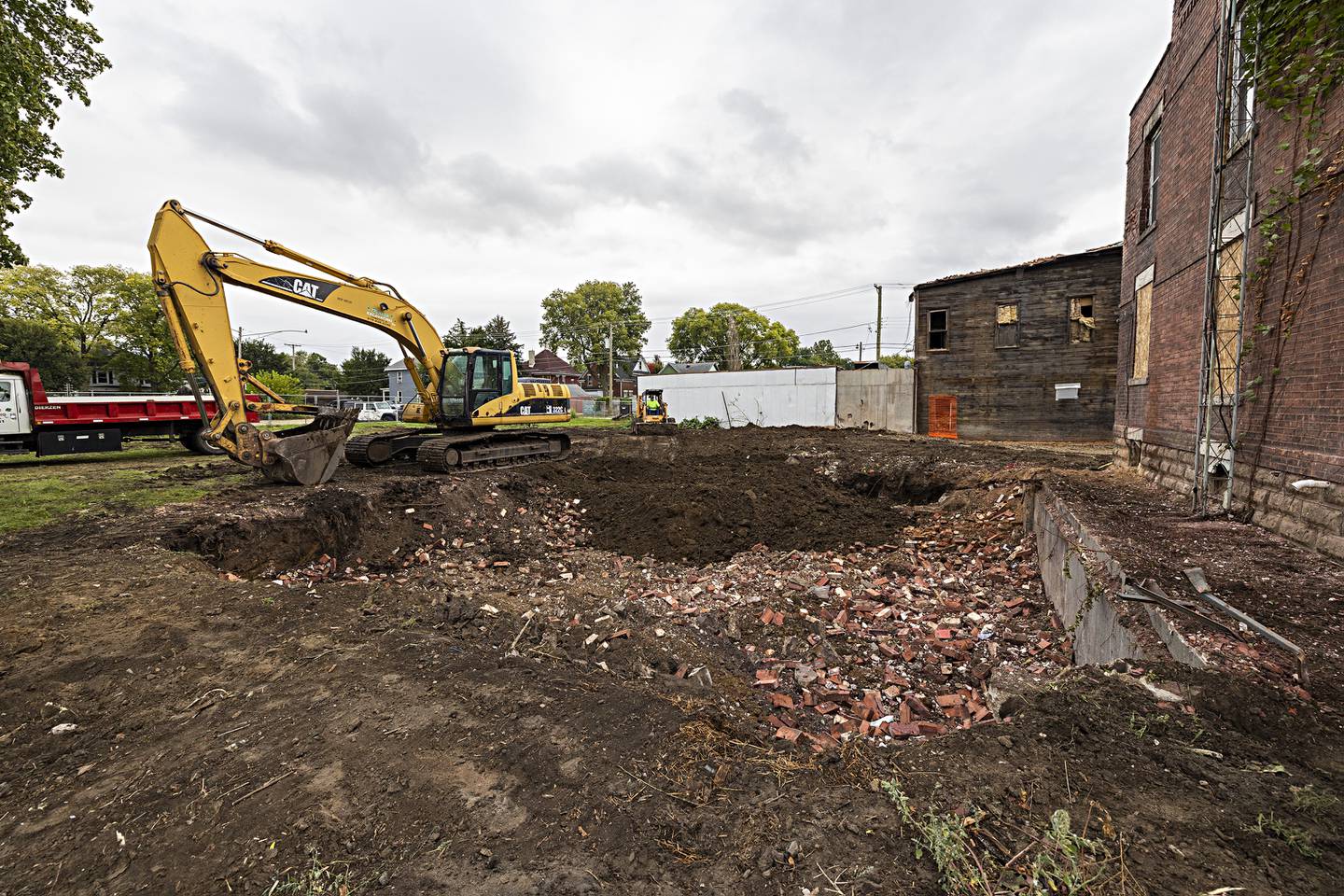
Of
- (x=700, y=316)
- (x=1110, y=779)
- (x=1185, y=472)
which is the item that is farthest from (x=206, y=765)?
(x=700, y=316)

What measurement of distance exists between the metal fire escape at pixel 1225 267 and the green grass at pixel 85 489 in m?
13.8

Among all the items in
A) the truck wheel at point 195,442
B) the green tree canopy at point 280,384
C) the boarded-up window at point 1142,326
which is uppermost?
the green tree canopy at point 280,384

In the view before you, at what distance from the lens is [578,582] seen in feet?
23.1

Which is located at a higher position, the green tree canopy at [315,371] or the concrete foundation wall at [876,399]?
the green tree canopy at [315,371]

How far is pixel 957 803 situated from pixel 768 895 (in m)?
0.92

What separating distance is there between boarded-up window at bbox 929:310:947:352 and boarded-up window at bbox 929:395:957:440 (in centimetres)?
196

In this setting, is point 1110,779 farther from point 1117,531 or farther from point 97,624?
point 97,624

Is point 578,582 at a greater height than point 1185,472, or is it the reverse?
point 1185,472

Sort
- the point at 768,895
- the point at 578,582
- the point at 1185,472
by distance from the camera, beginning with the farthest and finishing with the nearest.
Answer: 1. the point at 1185,472
2. the point at 578,582
3. the point at 768,895

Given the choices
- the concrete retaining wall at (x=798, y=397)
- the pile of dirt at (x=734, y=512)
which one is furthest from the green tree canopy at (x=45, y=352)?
the pile of dirt at (x=734, y=512)

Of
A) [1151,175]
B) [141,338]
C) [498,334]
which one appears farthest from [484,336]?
[1151,175]

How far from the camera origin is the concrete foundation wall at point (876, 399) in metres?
22.8

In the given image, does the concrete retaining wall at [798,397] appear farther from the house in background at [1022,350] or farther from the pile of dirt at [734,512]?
the pile of dirt at [734,512]

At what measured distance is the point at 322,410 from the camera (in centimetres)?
1084
